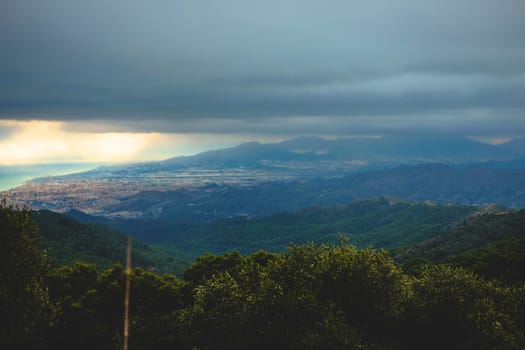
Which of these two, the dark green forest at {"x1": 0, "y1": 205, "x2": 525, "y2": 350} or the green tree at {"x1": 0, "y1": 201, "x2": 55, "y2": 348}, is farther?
the green tree at {"x1": 0, "y1": 201, "x2": 55, "y2": 348}

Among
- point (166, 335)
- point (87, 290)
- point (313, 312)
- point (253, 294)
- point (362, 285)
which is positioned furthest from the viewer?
point (87, 290)

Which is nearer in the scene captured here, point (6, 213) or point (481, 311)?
point (481, 311)

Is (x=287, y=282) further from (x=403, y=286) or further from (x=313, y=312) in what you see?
(x=403, y=286)

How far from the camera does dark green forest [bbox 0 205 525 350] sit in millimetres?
45281

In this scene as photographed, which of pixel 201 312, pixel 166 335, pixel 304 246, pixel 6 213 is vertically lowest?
pixel 166 335

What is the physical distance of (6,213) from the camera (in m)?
53.0

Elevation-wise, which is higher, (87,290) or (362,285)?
(362,285)

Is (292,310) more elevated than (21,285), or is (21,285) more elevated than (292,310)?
(21,285)

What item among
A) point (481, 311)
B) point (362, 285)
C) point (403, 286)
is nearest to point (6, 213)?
point (362, 285)

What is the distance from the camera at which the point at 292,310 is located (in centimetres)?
4531

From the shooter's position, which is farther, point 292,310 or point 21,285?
point 21,285

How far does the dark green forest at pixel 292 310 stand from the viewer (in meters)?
45.3

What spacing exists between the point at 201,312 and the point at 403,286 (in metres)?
24.5

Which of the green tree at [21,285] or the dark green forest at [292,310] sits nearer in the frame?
the dark green forest at [292,310]
